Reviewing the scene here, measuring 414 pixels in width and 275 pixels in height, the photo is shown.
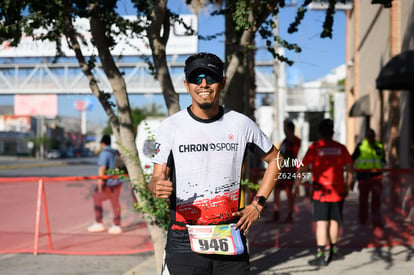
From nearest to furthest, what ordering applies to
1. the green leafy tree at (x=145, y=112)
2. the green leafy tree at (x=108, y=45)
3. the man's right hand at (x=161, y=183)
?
1. the man's right hand at (x=161, y=183)
2. the green leafy tree at (x=108, y=45)
3. the green leafy tree at (x=145, y=112)

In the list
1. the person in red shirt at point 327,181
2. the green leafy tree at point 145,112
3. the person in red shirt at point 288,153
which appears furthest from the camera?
the green leafy tree at point 145,112

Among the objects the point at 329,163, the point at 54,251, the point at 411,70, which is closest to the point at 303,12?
the point at 329,163

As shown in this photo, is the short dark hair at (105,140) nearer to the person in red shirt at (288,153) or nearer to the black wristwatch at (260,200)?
the person in red shirt at (288,153)

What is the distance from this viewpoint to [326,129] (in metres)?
6.59

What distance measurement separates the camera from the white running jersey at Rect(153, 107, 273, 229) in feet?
9.88

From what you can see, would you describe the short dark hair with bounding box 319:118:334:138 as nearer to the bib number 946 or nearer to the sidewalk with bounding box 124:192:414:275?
the sidewalk with bounding box 124:192:414:275

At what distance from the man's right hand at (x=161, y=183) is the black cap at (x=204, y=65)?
1.81 feet

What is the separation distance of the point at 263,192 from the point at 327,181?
13.1 feet

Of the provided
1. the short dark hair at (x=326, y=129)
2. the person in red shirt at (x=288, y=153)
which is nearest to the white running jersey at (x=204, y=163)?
the short dark hair at (x=326, y=129)

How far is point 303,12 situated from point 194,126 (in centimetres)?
415

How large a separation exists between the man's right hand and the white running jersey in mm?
54

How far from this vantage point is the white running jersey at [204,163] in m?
3.01

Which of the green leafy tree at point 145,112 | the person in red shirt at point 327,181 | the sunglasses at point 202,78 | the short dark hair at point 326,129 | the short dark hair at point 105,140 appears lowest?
the person in red shirt at point 327,181

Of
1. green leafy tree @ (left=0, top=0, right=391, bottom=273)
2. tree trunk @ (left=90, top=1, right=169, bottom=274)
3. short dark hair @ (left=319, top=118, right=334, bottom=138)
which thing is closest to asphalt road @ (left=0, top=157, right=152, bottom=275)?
tree trunk @ (left=90, top=1, right=169, bottom=274)
